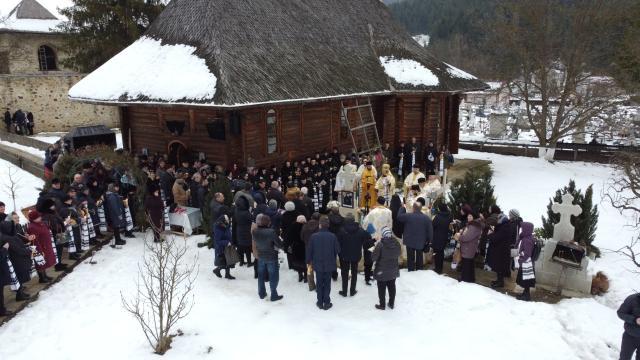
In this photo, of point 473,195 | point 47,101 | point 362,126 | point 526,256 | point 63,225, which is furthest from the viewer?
point 47,101

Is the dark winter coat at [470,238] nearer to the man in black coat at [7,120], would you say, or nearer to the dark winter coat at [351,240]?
the dark winter coat at [351,240]

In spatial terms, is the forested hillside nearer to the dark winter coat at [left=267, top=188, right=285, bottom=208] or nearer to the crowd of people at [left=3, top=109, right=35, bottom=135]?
the dark winter coat at [left=267, top=188, right=285, bottom=208]

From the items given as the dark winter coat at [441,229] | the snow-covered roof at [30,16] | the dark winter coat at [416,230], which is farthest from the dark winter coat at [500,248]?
the snow-covered roof at [30,16]

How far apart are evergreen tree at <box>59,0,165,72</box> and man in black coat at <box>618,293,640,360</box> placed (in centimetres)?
2364

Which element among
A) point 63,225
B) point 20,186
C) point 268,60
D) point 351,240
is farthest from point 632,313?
point 20,186

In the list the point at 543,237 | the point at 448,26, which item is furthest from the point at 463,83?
the point at 448,26

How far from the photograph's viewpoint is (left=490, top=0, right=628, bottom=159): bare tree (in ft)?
77.4

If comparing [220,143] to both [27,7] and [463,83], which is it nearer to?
[463,83]

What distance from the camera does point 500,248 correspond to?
8953 millimetres

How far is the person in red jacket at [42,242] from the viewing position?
8.67m

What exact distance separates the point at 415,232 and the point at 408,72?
11840mm

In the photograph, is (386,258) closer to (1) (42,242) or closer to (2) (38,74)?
(1) (42,242)

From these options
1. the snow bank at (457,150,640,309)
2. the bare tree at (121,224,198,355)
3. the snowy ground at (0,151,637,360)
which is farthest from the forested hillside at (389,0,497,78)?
the bare tree at (121,224,198,355)

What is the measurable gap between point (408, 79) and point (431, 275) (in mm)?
11627
